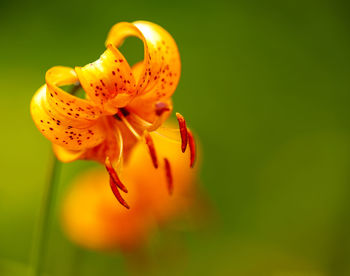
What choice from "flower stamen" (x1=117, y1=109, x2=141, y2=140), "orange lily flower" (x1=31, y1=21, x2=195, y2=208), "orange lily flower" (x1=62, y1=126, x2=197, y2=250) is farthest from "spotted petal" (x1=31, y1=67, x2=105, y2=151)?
"orange lily flower" (x1=62, y1=126, x2=197, y2=250)

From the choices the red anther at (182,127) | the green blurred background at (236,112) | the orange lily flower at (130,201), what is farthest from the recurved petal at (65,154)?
the green blurred background at (236,112)

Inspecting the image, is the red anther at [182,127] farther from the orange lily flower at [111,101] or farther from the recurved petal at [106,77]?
the recurved petal at [106,77]

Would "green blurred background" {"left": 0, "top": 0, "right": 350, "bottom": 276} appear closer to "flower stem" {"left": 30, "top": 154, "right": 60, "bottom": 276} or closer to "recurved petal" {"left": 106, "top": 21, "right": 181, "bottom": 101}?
"flower stem" {"left": 30, "top": 154, "right": 60, "bottom": 276}

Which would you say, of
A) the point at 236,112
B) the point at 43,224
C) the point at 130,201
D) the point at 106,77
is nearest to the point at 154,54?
the point at 106,77

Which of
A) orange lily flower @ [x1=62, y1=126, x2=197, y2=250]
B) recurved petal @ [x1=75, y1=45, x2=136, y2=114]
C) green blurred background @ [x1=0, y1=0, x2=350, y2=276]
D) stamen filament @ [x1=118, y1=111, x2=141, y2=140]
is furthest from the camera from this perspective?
green blurred background @ [x1=0, y1=0, x2=350, y2=276]

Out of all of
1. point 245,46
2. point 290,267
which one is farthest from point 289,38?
point 290,267

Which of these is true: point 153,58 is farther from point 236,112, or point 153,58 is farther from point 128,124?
point 236,112

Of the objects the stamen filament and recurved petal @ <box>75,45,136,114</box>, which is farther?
the stamen filament
